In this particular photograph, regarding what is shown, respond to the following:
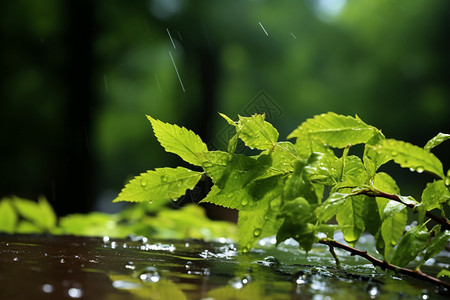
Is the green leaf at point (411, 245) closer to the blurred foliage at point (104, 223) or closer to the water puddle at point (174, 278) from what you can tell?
the water puddle at point (174, 278)

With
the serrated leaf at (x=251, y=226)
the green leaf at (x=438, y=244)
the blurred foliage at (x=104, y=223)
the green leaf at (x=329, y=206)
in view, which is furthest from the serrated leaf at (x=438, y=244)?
the blurred foliage at (x=104, y=223)

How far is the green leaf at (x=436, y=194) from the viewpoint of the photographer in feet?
3.62

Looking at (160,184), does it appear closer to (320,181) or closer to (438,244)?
(320,181)

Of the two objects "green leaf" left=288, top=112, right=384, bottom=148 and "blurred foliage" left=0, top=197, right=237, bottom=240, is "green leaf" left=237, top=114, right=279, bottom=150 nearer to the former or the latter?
"green leaf" left=288, top=112, right=384, bottom=148

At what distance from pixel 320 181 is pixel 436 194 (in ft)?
0.95

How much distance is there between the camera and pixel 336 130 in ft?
3.60

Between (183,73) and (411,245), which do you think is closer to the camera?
(411,245)

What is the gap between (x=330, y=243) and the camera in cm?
122

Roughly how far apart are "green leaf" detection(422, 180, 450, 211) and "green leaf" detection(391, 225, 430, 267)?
0.22 ft

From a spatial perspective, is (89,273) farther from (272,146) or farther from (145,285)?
(272,146)

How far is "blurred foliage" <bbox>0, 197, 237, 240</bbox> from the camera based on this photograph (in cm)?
Result: 290

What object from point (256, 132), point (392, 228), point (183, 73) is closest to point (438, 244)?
point (392, 228)

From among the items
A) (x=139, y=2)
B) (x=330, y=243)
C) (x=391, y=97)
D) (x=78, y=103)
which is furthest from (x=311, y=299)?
(x=391, y=97)

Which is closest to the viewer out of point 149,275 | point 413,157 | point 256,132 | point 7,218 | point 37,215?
point 149,275
